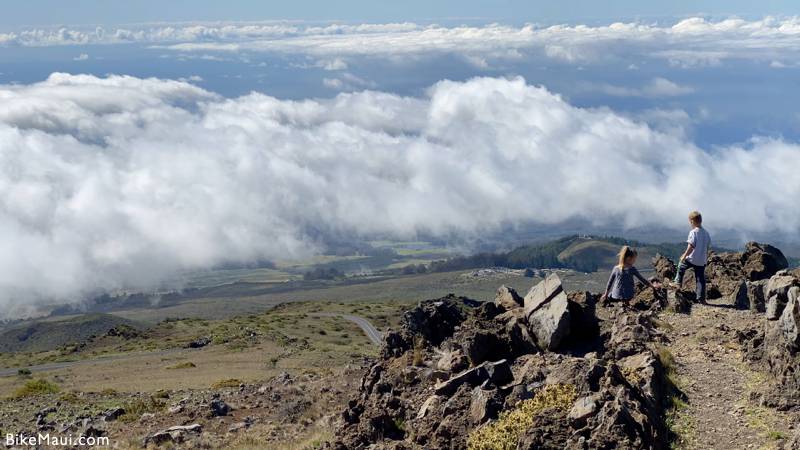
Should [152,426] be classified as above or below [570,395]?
below

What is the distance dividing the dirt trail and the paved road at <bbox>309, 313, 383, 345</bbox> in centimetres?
4681

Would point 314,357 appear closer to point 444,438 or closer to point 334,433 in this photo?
point 334,433

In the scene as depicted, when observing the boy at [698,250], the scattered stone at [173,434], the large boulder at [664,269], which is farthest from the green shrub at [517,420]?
the large boulder at [664,269]

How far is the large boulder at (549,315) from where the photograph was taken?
65.5 ft

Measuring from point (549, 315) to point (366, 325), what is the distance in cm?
6299

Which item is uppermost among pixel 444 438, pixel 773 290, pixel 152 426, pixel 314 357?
pixel 773 290

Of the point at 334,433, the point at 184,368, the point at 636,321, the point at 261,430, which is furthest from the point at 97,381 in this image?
the point at 636,321

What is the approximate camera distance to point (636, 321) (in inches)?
811

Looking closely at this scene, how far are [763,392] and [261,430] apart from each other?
13.5 meters

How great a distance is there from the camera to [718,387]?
16.7 metres

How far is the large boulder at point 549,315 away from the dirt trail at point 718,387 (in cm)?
283

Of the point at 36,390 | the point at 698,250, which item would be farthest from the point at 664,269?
the point at 36,390

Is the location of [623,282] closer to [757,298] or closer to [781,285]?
[757,298]

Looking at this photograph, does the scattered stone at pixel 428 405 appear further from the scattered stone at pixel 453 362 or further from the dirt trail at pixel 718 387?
the dirt trail at pixel 718 387
